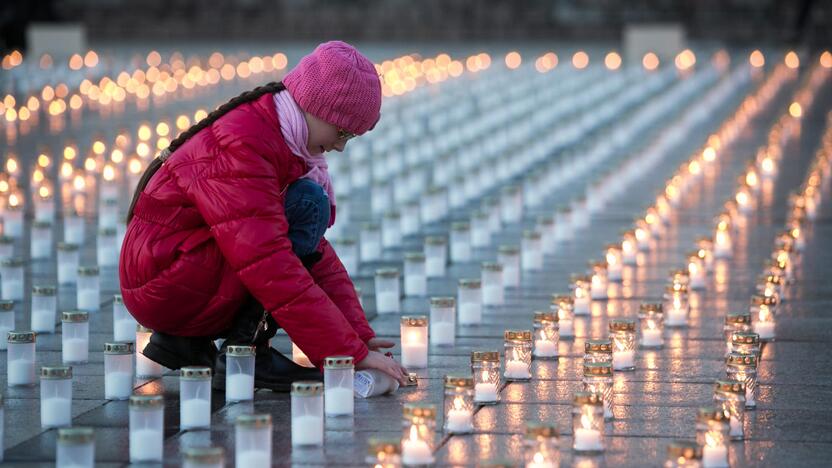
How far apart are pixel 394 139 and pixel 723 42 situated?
62.3 feet

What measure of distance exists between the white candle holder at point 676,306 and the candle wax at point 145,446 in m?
3.39

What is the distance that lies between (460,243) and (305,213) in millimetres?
4044

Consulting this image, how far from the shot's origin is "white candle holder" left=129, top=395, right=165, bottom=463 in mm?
5645

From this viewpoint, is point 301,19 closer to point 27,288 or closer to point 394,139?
point 394,139

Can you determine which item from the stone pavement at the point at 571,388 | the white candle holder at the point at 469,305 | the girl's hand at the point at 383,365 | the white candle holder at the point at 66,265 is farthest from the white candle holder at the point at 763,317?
the white candle holder at the point at 66,265

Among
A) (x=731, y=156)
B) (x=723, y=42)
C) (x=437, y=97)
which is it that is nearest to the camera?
(x=731, y=156)

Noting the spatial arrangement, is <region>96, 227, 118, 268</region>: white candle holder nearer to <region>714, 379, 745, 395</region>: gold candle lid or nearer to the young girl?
the young girl

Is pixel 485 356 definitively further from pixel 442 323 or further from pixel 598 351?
pixel 442 323

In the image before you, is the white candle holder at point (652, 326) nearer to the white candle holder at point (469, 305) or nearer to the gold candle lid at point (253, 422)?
the white candle holder at point (469, 305)

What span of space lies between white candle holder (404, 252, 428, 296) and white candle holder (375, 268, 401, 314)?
46 centimetres

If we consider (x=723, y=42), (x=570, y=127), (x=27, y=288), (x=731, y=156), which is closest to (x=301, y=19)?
(x=723, y=42)

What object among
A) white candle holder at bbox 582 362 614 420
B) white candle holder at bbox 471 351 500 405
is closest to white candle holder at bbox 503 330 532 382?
white candle holder at bbox 471 351 500 405

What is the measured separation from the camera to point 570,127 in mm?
17891

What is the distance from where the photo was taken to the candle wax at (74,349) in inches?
288
